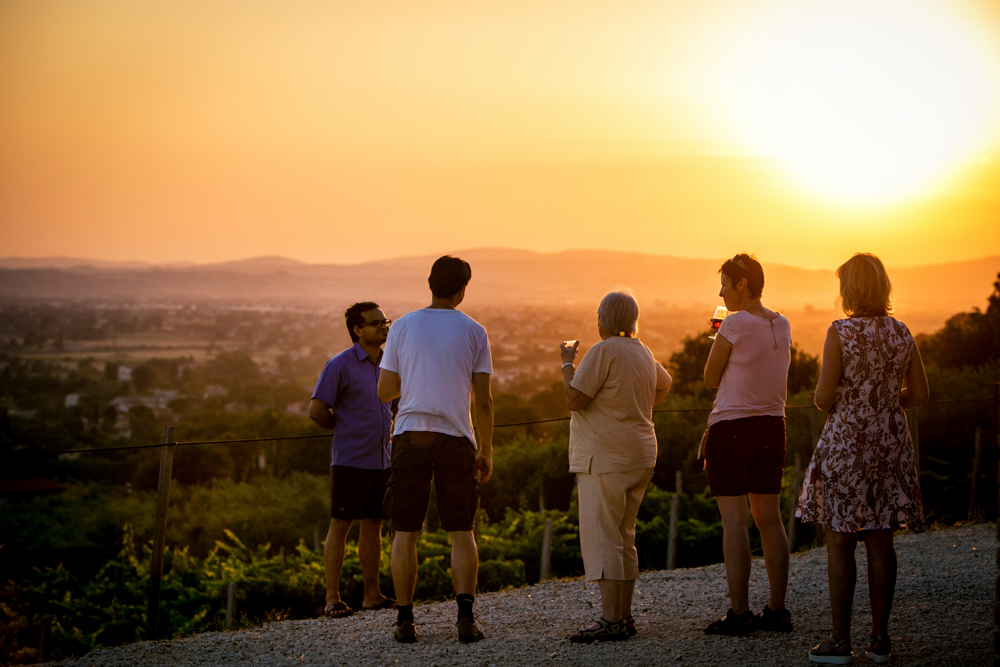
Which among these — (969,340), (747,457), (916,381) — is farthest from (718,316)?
(969,340)

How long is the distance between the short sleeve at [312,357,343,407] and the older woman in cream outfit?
5.12ft

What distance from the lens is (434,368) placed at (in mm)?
4203

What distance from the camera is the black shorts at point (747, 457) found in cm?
409

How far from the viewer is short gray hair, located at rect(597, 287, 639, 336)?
413 cm

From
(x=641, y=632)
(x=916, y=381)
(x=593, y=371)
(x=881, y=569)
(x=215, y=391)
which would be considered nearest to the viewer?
(x=881, y=569)

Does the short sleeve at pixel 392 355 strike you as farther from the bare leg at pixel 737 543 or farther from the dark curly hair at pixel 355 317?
the bare leg at pixel 737 543

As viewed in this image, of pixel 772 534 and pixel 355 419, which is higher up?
pixel 355 419

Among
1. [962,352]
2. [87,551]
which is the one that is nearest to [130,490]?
[87,551]

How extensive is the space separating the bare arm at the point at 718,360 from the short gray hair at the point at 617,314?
0.38m

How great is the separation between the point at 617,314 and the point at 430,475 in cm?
119

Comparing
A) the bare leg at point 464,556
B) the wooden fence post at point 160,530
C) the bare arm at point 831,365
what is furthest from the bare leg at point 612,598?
the wooden fence post at point 160,530

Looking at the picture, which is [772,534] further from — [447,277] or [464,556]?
[447,277]

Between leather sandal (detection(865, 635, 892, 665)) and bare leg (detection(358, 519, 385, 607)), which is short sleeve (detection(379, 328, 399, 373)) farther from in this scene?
leather sandal (detection(865, 635, 892, 665))

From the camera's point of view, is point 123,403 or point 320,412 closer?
point 320,412
